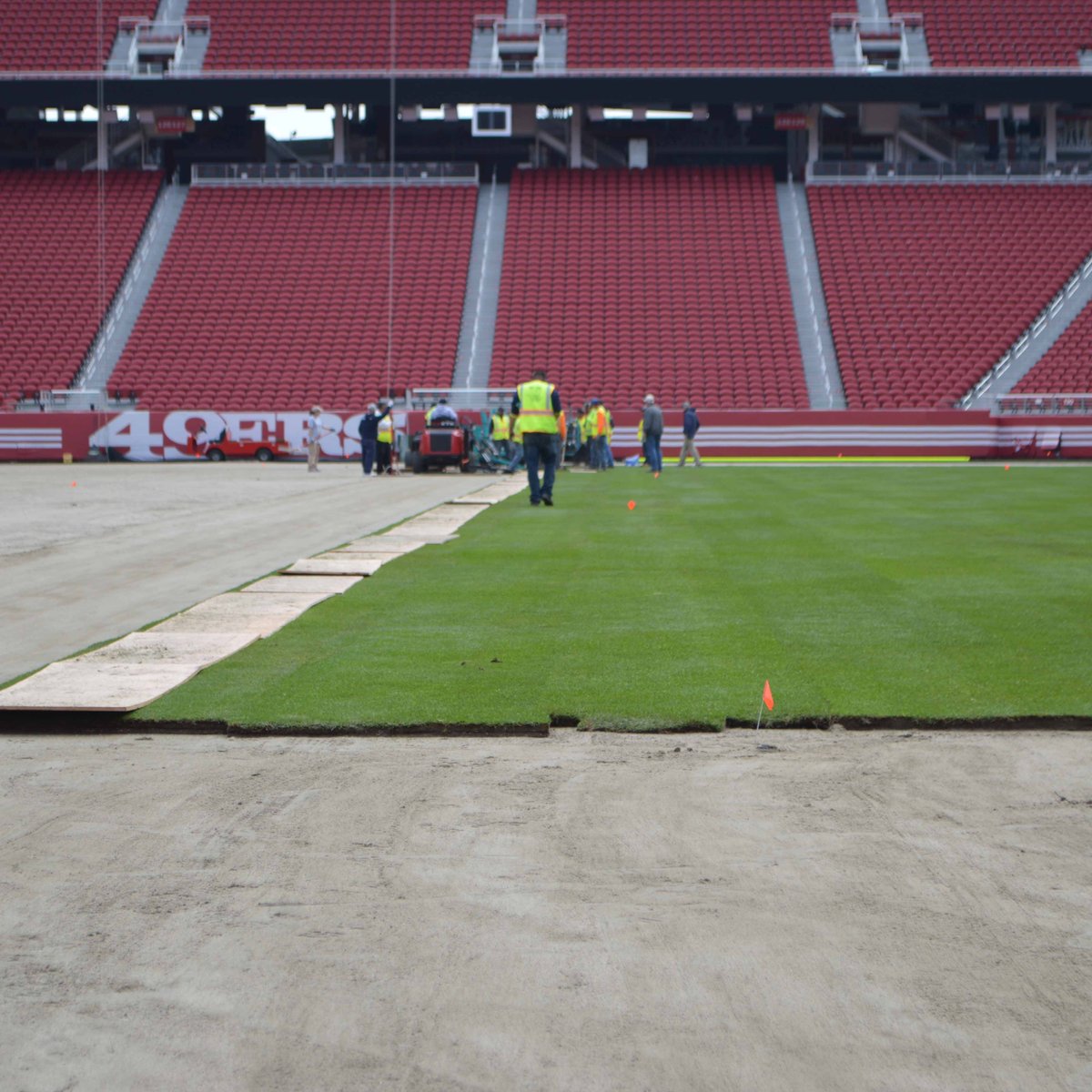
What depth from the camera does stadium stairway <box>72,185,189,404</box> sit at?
1719 inches

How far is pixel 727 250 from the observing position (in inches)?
1877

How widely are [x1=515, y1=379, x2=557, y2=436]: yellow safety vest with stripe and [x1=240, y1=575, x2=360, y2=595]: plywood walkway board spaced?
781cm

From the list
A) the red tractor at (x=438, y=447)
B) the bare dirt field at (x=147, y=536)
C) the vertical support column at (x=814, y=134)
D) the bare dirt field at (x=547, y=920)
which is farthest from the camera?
the vertical support column at (x=814, y=134)

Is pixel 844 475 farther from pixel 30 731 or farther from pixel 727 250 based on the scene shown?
pixel 30 731

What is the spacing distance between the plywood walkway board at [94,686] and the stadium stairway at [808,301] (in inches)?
1436

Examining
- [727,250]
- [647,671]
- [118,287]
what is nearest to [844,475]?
[727,250]

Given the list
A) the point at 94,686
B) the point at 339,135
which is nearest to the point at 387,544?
the point at 94,686

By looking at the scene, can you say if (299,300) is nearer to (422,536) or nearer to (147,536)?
(147,536)

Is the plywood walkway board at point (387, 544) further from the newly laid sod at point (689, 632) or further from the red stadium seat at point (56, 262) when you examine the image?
the red stadium seat at point (56, 262)

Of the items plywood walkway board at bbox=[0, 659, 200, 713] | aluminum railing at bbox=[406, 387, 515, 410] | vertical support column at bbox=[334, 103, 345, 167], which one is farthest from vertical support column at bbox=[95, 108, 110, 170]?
plywood walkway board at bbox=[0, 659, 200, 713]

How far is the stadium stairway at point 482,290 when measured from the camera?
43.3 m

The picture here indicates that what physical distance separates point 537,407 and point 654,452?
13059mm

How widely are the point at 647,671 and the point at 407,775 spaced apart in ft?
7.21

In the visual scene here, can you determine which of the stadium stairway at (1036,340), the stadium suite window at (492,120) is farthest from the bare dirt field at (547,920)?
the stadium suite window at (492,120)
